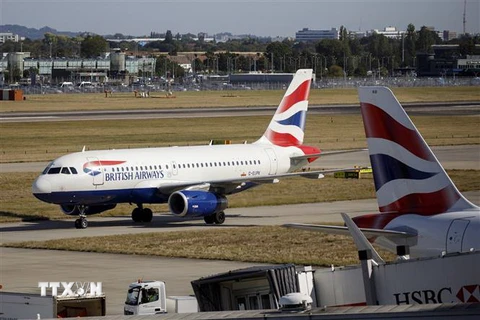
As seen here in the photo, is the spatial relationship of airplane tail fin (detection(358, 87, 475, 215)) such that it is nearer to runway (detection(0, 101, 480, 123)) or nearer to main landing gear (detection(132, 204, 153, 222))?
main landing gear (detection(132, 204, 153, 222))

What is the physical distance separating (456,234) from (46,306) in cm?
939

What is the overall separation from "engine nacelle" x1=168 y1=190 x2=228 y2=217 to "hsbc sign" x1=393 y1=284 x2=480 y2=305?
3537 centimetres

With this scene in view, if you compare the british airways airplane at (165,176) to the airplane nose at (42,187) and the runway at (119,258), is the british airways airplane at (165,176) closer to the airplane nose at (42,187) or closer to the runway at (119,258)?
the airplane nose at (42,187)

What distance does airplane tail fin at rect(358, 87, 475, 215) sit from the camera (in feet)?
93.4

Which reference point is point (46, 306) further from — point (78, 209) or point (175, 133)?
point (175, 133)

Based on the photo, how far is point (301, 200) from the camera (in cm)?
6662

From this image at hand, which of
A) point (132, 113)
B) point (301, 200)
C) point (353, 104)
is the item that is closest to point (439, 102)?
point (353, 104)

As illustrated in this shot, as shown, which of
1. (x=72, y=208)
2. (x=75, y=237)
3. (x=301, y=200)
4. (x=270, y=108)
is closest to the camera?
(x=75, y=237)

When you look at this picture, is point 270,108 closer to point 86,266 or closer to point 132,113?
point 132,113

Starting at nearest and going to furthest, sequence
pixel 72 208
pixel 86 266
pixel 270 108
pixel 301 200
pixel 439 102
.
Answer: pixel 86 266
pixel 72 208
pixel 301 200
pixel 270 108
pixel 439 102

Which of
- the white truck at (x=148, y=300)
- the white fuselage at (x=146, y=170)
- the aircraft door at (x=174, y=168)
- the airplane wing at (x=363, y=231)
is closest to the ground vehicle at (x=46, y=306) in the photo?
the white truck at (x=148, y=300)

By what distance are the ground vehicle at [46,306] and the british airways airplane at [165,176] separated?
29.0 m

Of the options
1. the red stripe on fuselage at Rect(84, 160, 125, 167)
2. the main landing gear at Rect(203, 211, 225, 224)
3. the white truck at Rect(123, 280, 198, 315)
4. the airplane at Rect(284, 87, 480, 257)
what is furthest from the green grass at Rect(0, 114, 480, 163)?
the airplane at Rect(284, 87, 480, 257)

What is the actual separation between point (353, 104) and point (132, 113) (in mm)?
39848
